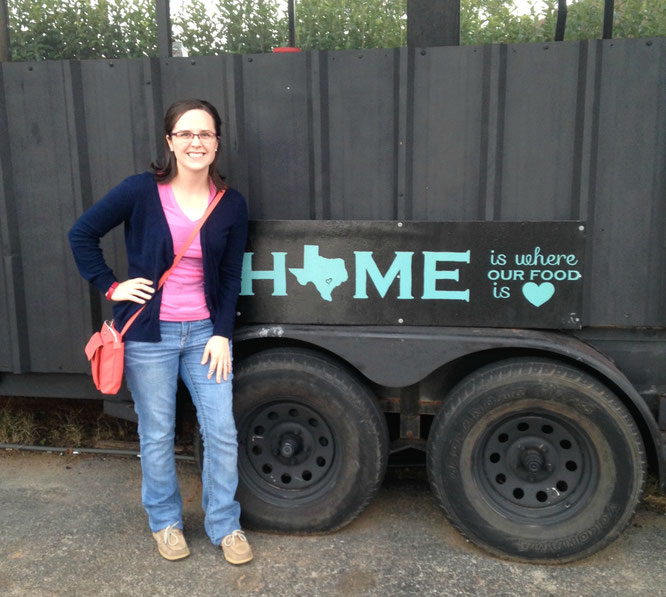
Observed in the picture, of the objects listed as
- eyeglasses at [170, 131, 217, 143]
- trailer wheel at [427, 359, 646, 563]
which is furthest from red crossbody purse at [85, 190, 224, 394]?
trailer wheel at [427, 359, 646, 563]

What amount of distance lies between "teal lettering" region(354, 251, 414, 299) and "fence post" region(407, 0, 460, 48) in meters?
1.02

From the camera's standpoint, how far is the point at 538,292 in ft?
9.87

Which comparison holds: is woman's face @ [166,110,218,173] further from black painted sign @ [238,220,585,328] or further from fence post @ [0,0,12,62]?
fence post @ [0,0,12,62]

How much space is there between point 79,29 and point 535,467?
332 cm

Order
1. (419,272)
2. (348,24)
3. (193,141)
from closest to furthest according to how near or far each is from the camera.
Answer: (193,141) → (419,272) → (348,24)

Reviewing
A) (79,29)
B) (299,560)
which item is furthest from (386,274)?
(79,29)

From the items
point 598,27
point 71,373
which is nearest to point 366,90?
point 598,27

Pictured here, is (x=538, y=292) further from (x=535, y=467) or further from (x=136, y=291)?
(x=136, y=291)

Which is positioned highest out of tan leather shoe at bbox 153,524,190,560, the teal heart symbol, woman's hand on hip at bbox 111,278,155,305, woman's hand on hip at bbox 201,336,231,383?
woman's hand on hip at bbox 111,278,155,305

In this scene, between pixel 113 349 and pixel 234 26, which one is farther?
pixel 234 26

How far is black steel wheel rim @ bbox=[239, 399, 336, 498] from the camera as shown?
3232 millimetres

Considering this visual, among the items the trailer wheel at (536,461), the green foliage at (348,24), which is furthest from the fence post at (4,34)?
the trailer wheel at (536,461)

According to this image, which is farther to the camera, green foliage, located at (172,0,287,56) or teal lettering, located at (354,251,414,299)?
green foliage, located at (172,0,287,56)

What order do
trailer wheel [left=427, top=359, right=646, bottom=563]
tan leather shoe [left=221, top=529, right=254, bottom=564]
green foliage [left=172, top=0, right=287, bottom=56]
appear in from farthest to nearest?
green foliage [left=172, top=0, right=287, bottom=56] → tan leather shoe [left=221, top=529, right=254, bottom=564] → trailer wheel [left=427, top=359, right=646, bottom=563]
